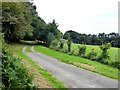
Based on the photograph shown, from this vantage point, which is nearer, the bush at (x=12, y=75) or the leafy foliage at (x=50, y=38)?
the bush at (x=12, y=75)

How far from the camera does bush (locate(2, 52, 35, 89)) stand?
732 cm

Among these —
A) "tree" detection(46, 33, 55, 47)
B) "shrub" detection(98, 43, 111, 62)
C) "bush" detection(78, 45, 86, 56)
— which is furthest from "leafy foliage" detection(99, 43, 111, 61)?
"tree" detection(46, 33, 55, 47)

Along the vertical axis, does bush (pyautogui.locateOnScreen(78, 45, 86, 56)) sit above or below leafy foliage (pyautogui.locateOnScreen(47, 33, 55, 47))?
below

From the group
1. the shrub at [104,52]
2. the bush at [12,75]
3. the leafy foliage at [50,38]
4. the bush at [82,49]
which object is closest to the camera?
the bush at [12,75]

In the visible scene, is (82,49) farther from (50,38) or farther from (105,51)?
(50,38)

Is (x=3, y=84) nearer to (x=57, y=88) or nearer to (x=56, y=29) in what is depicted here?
(x=57, y=88)

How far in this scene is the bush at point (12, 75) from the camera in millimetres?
7318

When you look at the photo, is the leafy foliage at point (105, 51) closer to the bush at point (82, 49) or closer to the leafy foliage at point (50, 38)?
the bush at point (82, 49)

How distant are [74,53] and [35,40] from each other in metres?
32.1

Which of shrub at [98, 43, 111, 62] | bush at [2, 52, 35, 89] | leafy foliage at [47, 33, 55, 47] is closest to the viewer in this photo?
bush at [2, 52, 35, 89]

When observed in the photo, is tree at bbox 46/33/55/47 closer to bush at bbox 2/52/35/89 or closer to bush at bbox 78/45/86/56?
bush at bbox 78/45/86/56

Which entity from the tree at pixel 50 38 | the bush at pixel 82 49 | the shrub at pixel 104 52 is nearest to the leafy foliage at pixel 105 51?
the shrub at pixel 104 52

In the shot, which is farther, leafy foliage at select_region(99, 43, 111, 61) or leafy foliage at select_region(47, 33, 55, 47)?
leafy foliage at select_region(47, 33, 55, 47)

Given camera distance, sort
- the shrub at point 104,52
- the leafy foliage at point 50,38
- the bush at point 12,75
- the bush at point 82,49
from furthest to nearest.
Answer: the leafy foliage at point 50,38, the bush at point 82,49, the shrub at point 104,52, the bush at point 12,75
